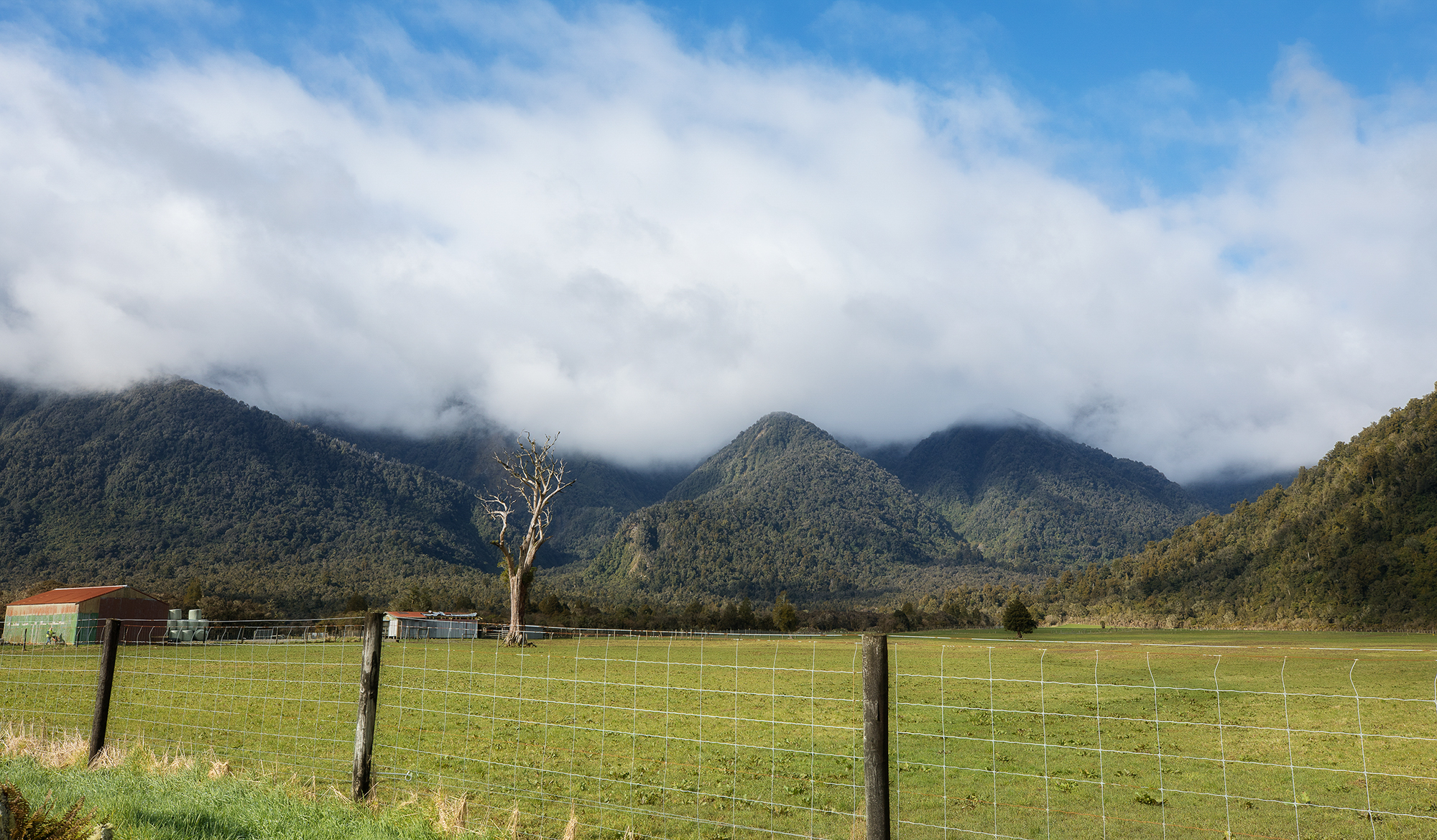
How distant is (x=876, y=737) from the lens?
17.9 feet

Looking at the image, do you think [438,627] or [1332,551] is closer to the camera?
[438,627]

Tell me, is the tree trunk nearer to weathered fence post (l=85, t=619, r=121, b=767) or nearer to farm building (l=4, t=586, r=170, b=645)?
farm building (l=4, t=586, r=170, b=645)

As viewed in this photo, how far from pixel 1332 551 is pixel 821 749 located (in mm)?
149955

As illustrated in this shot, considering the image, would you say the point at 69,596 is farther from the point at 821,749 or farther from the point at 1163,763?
the point at 1163,763

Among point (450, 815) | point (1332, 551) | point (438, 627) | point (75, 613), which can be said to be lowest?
point (438, 627)

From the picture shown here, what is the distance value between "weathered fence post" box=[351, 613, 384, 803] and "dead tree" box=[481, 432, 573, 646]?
3859 cm

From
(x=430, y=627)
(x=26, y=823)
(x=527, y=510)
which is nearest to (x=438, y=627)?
(x=430, y=627)

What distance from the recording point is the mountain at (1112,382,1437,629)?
381ft

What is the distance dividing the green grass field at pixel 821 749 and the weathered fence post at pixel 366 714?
914 millimetres

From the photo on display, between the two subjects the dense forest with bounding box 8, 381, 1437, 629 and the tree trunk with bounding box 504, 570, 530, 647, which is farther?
the dense forest with bounding box 8, 381, 1437, 629

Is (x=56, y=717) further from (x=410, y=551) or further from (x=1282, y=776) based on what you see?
(x=410, y=551)

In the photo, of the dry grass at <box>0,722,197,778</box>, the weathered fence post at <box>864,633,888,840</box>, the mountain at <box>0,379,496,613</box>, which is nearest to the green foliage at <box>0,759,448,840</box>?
the dry grass at <box>0,722,197,778</box>

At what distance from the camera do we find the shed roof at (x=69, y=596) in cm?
5562

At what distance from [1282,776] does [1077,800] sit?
15.1 ft
